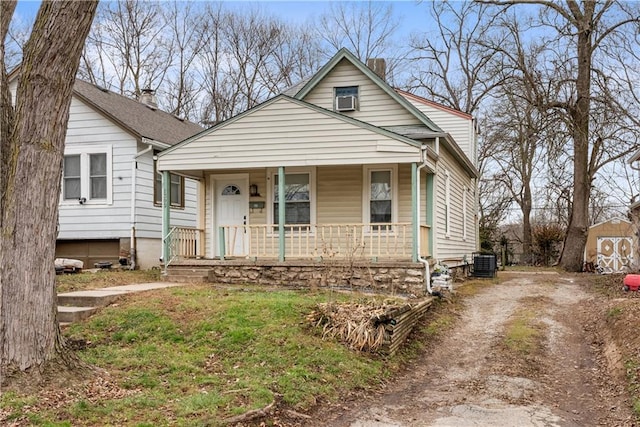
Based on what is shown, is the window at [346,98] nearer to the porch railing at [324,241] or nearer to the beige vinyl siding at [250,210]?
the beige vinyl siding at [250,210]

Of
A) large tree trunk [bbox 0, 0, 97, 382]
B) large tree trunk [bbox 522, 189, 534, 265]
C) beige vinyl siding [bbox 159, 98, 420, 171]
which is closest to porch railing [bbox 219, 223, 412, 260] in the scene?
beige vinyl siding [bbox 159, 98, 420, 171]

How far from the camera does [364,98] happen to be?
592 inches

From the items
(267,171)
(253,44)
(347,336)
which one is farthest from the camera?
(253,44)

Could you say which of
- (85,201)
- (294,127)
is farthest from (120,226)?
(294,127)

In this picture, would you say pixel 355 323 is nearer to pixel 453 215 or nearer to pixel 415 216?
pixel 415 216

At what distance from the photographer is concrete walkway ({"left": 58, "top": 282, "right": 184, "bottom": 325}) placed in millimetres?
8766

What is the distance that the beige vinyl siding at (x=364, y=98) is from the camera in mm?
14703

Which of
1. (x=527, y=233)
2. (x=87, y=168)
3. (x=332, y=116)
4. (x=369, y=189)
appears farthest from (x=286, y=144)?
(x=527, y=233)

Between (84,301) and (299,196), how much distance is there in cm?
609

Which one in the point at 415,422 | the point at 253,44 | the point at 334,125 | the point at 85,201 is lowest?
the point at 415,422

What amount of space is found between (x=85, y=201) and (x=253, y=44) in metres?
19.0

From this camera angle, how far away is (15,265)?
217 inches

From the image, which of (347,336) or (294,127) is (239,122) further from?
(347,336)

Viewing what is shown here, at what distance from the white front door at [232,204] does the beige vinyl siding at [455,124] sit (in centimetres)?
798
